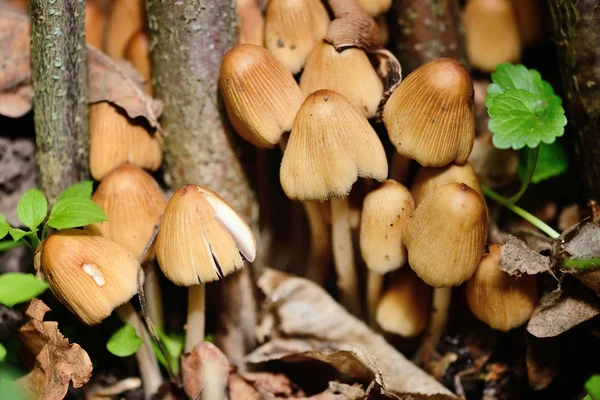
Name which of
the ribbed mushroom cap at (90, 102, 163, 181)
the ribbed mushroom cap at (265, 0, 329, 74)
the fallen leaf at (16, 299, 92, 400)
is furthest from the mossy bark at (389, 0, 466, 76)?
the fallen leaf at (16, 299, 92, 400)

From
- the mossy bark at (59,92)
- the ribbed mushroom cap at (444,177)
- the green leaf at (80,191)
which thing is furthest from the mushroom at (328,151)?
the mossy bark at (59,92)

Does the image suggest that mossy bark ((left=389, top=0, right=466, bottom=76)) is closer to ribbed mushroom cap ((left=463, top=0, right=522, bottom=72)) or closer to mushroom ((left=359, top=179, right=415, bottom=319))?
ribbed mushroom cap ((left=463, top=0, right=522, bottom=72))

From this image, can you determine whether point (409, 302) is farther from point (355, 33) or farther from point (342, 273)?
point (355, 33)

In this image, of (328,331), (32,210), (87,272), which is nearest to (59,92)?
(32,210)

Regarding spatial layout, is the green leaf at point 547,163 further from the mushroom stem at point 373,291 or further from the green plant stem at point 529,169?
the mushroom stem at point 373,291

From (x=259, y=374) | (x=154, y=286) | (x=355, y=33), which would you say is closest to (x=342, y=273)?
(x=259, y=374)

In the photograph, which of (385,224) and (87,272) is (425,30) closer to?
(385,224)
